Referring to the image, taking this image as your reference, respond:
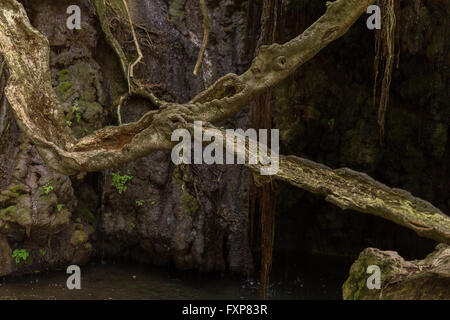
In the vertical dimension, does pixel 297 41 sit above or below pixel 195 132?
above

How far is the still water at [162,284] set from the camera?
4.51 meters

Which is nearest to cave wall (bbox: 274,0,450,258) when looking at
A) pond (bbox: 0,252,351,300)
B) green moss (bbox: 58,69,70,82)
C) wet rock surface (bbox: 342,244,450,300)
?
pond (bbox: 0,252,351,300)

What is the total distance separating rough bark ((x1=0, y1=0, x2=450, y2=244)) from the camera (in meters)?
2.39

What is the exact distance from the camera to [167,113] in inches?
105

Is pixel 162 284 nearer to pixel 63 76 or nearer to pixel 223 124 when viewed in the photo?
pixel 223 124

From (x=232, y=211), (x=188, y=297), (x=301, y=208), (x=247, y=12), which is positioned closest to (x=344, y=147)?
(x=301, y=208)

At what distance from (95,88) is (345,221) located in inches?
176

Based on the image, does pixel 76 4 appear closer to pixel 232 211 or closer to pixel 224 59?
pixel 224 59

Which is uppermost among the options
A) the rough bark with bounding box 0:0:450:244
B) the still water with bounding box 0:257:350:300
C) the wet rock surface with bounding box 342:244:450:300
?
the rough bark with bounding box 0:0:450:244

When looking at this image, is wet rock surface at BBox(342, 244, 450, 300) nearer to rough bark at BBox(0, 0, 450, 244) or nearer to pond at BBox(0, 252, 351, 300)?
rough bark at BBox(0, 0, 450, 244)

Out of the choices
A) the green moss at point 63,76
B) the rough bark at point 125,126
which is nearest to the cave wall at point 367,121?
the rough bark at point 125,126

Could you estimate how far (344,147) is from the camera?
5.96 meters

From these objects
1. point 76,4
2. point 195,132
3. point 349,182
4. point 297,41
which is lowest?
point 349,182

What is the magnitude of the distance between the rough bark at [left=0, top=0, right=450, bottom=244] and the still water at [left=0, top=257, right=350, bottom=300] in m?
2.36
